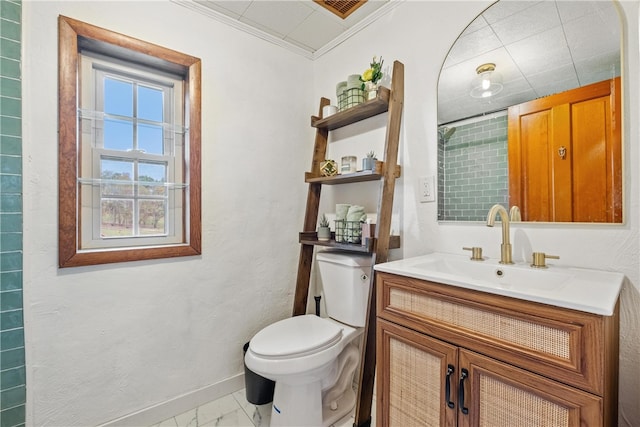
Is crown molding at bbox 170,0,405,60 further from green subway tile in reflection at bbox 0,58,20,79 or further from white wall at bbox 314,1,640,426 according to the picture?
green subway tile in reflection at bbox 0,58,20,79

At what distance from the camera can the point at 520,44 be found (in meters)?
1.18

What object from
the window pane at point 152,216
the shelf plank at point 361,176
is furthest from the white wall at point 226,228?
the window pane at point 152,216

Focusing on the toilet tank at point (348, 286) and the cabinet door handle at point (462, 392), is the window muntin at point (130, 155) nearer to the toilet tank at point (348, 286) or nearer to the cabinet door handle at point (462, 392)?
the toilet tank at point (348, 286)

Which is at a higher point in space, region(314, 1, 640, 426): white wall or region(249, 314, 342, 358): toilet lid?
region(314, 1, 640, 426): white wall

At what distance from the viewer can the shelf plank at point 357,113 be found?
1.48m

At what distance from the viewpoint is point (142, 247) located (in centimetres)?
149

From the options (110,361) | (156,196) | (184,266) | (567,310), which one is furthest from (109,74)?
(567,310)

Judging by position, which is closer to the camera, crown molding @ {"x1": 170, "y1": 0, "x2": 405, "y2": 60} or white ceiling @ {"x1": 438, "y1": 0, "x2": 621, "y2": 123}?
white ceiling @ {"x1": 438, "y1": 0, "x2": 621, "y2": 123}

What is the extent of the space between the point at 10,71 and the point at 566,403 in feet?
7.24

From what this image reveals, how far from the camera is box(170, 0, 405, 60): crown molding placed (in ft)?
5.25

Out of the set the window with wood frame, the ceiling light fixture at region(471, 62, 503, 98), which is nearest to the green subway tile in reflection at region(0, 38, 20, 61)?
the window with wood frame

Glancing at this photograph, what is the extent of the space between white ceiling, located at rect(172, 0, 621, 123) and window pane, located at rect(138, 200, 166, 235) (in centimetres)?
114

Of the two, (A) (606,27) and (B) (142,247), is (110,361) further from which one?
(A) (606,27)

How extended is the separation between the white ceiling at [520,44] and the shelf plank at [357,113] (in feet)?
0.93
